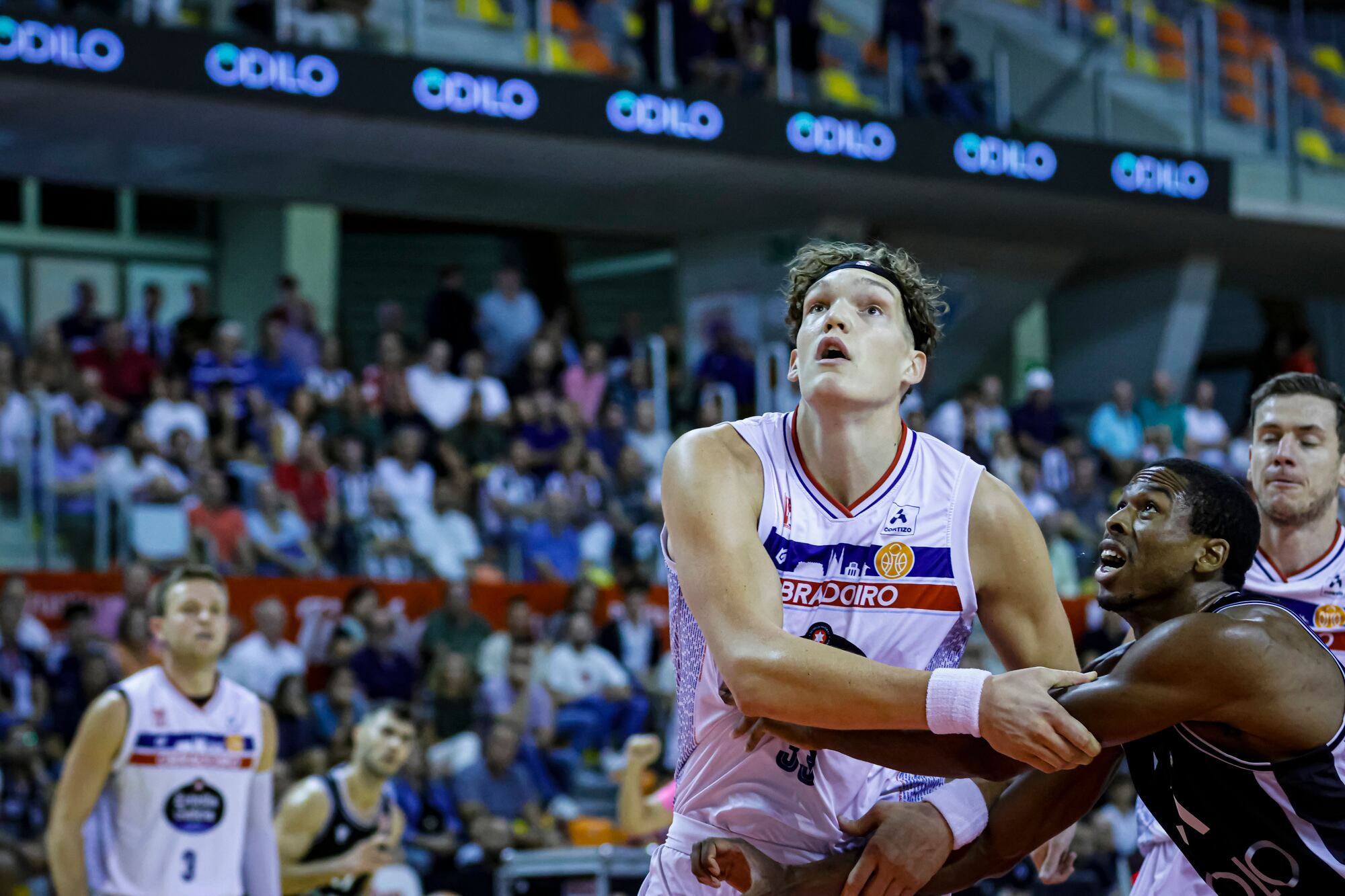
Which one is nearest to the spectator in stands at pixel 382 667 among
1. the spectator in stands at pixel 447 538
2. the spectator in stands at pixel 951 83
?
the spectator in stands at pixel 447 538

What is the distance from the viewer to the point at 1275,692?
3.85 metres

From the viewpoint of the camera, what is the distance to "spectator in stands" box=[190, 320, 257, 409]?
46.9 ft

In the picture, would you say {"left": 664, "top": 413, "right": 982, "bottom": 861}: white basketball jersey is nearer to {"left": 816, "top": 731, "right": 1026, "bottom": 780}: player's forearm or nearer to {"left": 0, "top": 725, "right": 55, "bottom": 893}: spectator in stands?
{"left": 816, "top": 731, "right": 1026, "bottom": 780}: player's forearm

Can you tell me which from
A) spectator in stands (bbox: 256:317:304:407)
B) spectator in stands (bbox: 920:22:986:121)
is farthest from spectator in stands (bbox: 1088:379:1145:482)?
spectator in stands (bbox: 256:317:304:407)

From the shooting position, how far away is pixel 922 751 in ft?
13.4

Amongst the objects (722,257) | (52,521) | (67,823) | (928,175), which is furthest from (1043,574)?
(722,257)

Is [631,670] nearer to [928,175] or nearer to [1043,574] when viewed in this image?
[928,175]

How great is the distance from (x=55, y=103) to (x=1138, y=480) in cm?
1276

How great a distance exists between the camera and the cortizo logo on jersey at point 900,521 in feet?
14.7

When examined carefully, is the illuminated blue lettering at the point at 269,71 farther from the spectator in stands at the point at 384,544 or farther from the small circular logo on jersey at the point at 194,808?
the small circular logo on jersey at the point at 194,808

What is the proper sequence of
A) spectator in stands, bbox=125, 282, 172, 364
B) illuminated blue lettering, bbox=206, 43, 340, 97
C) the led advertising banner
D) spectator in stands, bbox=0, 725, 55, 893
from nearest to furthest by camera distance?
spectator in stands, bbox=0, 725, 55, 893 < the led advertising banner < illuminated blue lettering, bbox=206, 43, 340, 97 < spectator in stands, bbox=125, 282, 172, 364

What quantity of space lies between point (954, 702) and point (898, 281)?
1.34 m

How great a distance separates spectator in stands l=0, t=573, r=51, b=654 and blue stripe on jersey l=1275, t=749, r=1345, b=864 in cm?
927

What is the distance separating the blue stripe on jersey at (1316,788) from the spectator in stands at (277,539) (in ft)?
32.5
